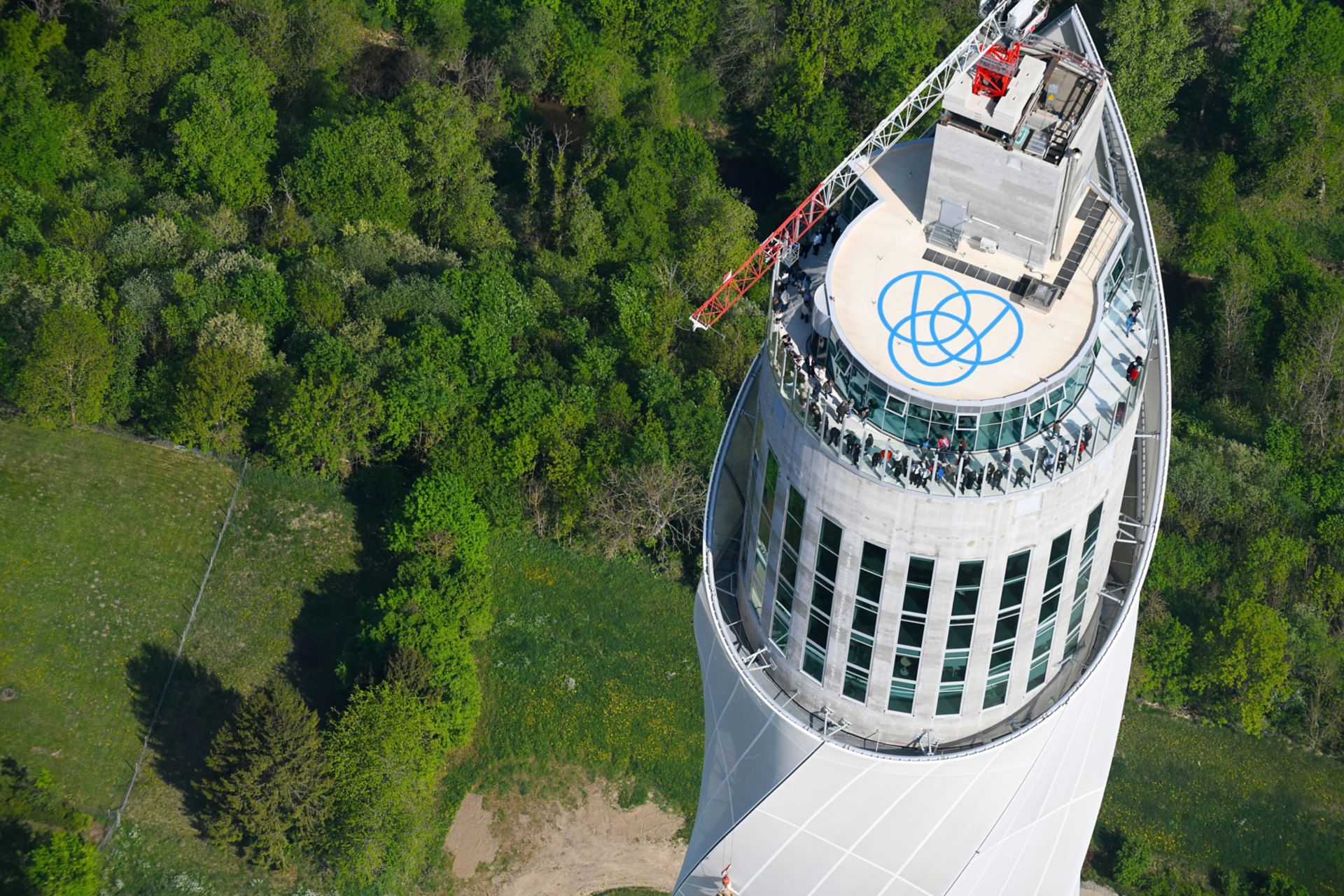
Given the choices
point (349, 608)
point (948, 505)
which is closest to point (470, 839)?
point (349, 608)

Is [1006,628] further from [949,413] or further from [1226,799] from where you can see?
[1226,799]

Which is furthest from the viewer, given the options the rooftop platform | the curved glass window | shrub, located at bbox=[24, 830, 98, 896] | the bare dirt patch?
the bare dirt patch

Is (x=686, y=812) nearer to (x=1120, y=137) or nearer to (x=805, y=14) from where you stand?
(x=1120, y=137)

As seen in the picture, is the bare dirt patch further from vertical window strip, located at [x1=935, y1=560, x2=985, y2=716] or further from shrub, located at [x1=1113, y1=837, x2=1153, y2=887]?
vertical window strip, located at [x1=935, y1=560, x2=985, y2=716]

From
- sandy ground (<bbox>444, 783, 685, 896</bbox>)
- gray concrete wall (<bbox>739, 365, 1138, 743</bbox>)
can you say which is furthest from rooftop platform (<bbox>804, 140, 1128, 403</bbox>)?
sandy ground (<bbox>444, 783, 685, 896</bbox>)

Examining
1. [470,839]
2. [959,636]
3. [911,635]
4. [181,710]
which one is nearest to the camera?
[959,636]
